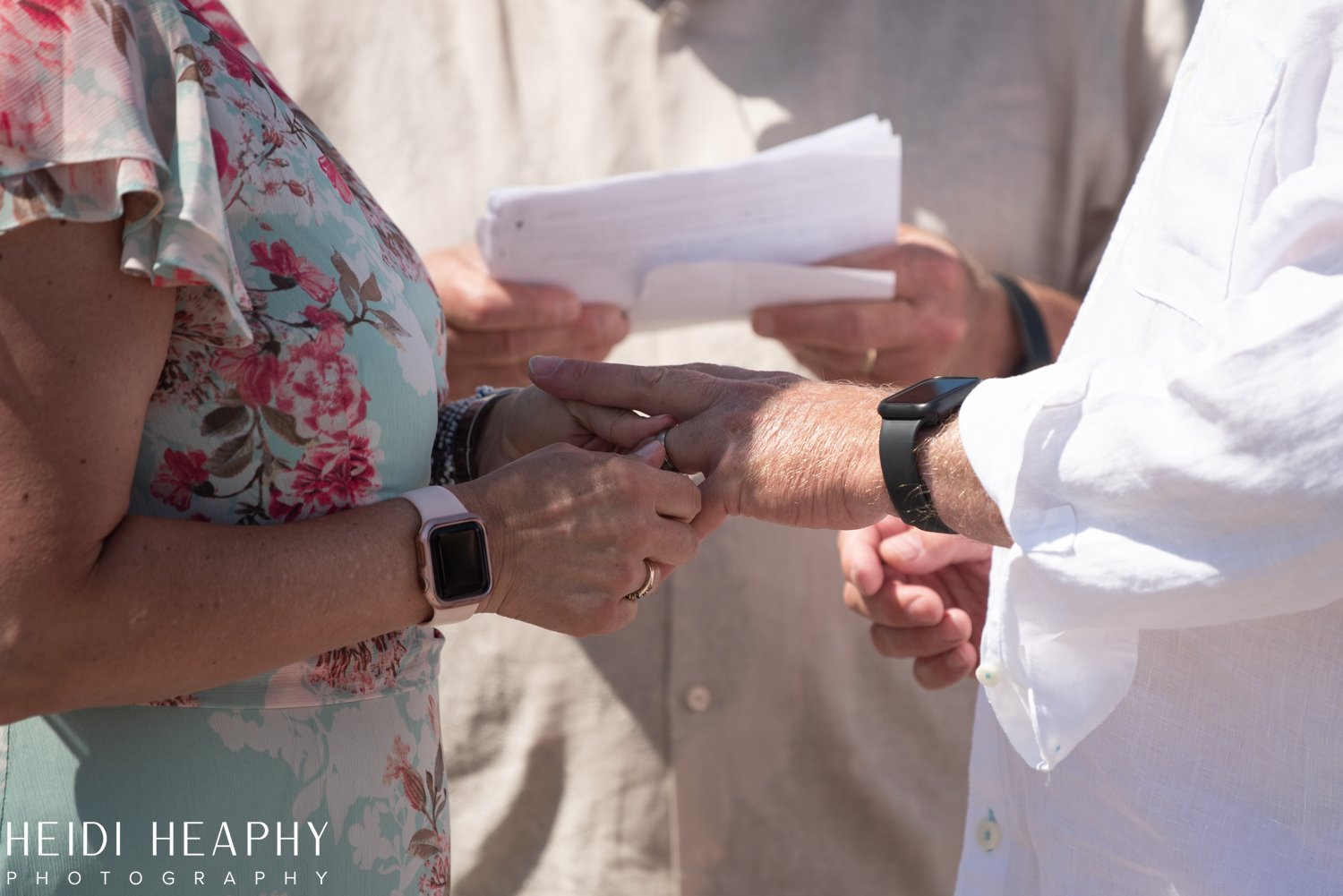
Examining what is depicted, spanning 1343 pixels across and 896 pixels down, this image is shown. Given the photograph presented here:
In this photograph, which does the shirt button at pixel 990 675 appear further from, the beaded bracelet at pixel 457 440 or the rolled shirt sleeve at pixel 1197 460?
the beaded bracelet at pixel 457 440

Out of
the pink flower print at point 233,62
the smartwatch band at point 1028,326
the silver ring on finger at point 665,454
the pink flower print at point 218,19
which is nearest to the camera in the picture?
the pink flower print at point 233,62

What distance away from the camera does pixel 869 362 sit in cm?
213

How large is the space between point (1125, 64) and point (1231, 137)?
4.70 ft

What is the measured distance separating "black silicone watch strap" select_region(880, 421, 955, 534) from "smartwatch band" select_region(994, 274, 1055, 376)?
3.59 feet

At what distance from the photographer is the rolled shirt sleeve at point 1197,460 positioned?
0.95 m

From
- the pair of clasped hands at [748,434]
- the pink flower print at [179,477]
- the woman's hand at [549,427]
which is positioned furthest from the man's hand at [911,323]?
the pink flower print at [179,477]

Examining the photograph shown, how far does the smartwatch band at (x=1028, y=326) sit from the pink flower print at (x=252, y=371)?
61.8 inches

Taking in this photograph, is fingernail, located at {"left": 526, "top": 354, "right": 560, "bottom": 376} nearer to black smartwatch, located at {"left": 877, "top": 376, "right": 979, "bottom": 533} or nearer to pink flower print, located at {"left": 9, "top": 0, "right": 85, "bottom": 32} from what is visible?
black smartwatch, located at {"left": 877, "top": 376, "right": 979, "bottom": 533}

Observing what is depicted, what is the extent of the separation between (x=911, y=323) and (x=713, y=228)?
436 mm

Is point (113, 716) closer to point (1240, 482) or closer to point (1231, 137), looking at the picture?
point (1240, 482)

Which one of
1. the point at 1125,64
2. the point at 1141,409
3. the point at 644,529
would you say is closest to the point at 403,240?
the point at 644,529

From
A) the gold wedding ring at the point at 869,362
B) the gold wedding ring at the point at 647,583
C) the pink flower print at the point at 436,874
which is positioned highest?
the gold wedding ring at the point at 869,362

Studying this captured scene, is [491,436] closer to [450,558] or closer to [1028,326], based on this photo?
[450,558]

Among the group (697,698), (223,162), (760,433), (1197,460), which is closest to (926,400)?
(760,433)
